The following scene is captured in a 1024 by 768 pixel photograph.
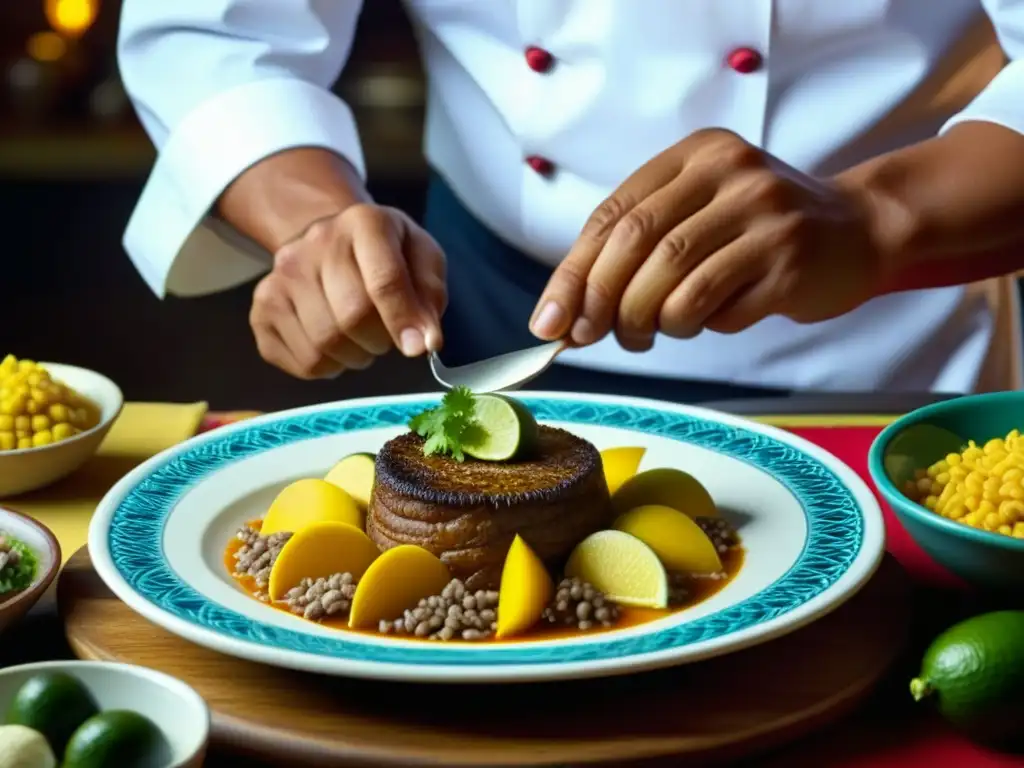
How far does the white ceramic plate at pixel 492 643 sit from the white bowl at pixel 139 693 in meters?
0.13

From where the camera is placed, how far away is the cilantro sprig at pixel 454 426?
1.43 meters

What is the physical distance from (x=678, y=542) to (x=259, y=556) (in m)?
0.42

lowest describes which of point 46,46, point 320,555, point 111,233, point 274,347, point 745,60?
point 111,233

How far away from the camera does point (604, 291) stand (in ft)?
4.96

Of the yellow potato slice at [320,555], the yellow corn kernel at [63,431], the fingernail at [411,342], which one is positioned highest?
Result: the fingernail at [411,342]

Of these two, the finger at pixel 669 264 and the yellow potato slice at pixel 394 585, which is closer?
the yellow potato slice at pixel 394 585

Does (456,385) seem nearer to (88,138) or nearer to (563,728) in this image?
(563,728)

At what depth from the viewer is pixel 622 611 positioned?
1.26 meters

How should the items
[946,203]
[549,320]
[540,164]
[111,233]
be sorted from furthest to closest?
[111,233] → [540,164] → [946,203] → [549,320]

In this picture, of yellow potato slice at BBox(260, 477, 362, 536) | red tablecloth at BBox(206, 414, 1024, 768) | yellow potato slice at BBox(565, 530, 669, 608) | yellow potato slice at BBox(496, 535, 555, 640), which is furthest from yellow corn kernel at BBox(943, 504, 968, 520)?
yellow potato slice at BBox(260, 477, 362, 536)

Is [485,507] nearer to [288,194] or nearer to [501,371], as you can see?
[501,371]

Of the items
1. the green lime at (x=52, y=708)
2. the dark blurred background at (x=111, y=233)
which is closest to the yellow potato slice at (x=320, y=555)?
the green lime at (x=52, y=708)

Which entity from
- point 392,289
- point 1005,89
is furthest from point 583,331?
point 1005,89

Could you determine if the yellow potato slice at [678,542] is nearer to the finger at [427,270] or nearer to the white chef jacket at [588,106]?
the finger at [427,270]
